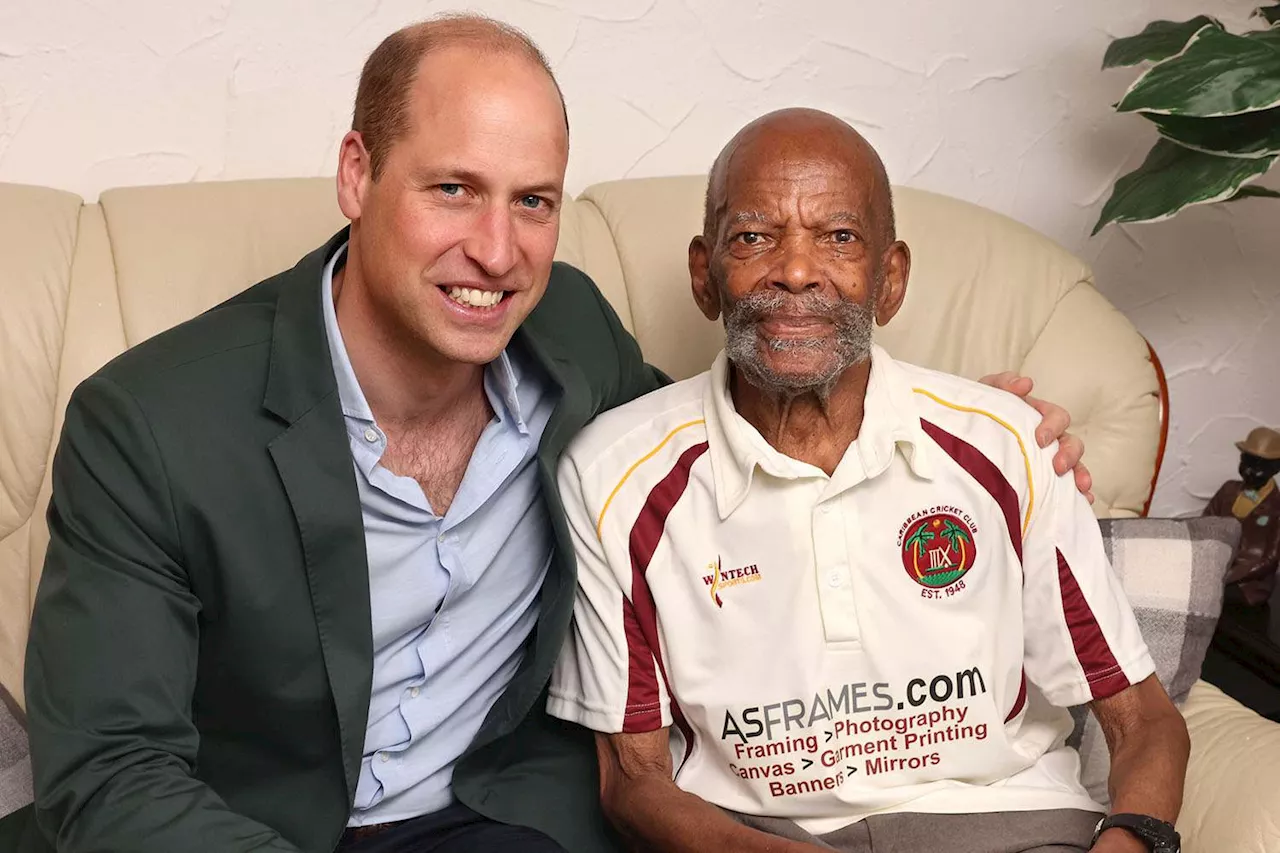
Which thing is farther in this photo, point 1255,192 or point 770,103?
point 770,103

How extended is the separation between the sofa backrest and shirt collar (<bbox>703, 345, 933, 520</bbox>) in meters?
0.48

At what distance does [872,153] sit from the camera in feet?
5.22

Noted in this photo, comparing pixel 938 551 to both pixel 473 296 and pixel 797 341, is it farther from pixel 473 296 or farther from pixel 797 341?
pixel 473 296

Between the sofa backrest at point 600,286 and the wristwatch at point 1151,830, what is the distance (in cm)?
68

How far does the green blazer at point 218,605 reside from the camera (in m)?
1.25

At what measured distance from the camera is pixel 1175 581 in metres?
1.88

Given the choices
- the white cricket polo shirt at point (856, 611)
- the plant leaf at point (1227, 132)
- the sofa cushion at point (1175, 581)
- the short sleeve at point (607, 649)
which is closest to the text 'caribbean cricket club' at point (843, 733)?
the white cricket polo shirt at point (856, 611)

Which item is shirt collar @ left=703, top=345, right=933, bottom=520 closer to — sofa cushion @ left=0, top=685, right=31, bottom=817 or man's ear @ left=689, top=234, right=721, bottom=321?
man's ear @ left=689, top=234, right=721, bottom=321

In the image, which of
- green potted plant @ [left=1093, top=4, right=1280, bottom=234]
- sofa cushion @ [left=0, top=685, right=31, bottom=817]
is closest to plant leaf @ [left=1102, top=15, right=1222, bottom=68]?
green potted plant @ [left=1093, top=4, right=1280, bottom=234]

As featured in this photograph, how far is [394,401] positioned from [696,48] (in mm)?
1072

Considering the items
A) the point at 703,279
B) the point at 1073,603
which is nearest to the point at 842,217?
the point at 703,279

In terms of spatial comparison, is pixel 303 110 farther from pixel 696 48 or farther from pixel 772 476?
pixel 772 476

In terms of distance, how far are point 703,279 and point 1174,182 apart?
89cm

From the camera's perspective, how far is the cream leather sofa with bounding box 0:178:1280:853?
1727 mm
